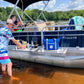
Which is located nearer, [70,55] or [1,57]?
[1,57]

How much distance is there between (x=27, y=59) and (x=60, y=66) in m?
1.28

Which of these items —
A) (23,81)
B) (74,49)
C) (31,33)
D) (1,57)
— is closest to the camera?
(1,57)

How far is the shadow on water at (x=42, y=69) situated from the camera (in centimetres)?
407

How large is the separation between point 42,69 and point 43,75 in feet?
1.55

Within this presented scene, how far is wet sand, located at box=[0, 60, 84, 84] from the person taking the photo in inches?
138

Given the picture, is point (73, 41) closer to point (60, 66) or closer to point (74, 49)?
point (74, 49)

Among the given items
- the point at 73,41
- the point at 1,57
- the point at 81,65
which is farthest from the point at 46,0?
the point at 1,57

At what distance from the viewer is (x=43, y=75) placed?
3947mm

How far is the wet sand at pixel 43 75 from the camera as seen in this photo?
3.52 metres

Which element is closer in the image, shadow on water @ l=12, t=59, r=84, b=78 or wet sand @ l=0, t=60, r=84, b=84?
wet sand @ l=0, t=60, r=84, b=84

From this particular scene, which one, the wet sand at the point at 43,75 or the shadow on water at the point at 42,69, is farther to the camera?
the shadow on water at the point at 42,69

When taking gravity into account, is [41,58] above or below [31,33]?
below

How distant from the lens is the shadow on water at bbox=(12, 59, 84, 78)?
13.3 feet

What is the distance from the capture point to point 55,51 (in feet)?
14.5
